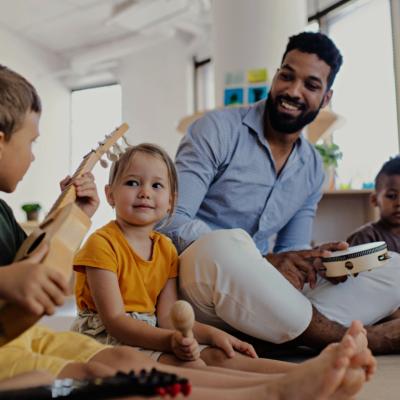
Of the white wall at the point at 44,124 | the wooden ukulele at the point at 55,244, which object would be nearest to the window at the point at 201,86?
the white wall at the point at 44,124

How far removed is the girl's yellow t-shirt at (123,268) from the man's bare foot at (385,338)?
569mm

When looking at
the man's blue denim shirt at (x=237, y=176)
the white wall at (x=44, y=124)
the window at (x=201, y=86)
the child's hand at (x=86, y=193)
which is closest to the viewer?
the child's hand at (x=86, y=193)

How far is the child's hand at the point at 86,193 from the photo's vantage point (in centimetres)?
111

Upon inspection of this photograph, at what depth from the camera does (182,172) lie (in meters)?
1.70

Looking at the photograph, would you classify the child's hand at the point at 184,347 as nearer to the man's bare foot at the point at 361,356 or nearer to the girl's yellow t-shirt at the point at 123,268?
the girl's yellow t-shirt at the point at 123,268

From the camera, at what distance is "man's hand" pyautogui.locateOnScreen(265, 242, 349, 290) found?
1.43 metres

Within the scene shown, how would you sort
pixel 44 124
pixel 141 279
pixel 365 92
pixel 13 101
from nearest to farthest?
pixel 13 101 → pixel 141 279 → pixel 365 92 → pixel 44 124

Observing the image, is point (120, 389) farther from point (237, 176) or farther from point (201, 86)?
point (201, 86)

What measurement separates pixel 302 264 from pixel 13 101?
0.83 meters

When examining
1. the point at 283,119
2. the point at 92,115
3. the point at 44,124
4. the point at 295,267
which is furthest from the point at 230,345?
the point at 92,115

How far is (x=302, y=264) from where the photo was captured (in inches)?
57.5

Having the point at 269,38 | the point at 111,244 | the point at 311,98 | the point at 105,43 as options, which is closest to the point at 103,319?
the point at 111,244

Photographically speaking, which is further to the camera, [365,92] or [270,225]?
[365,92]

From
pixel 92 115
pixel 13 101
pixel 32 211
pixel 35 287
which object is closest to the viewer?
pixel 35 287
